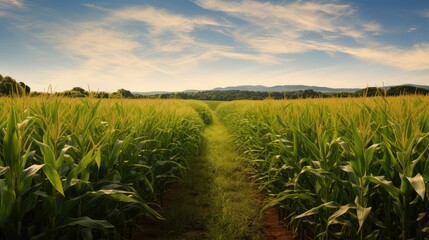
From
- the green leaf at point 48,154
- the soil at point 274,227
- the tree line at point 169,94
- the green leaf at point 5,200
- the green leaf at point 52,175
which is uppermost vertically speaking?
the tree line at point 169,94

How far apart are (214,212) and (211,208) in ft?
0.77

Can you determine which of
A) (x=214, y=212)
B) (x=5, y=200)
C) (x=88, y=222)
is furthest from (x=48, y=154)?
(x=214, y=212)

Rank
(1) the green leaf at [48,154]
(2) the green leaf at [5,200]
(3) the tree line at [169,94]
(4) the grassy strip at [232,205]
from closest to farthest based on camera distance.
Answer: (2) the green leaf at [5,200] < (1) the green leaf at [48,154] < (3) the tree line at [169,94] < (4) the grassy strip at [232,205]

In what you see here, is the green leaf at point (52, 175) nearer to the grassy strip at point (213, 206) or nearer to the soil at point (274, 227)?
the grassy strip at point (213, 206)

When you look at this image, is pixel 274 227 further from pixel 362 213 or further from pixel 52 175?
pixel 52 175

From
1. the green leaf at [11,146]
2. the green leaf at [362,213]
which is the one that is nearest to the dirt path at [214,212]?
the green leaf at [362,213]

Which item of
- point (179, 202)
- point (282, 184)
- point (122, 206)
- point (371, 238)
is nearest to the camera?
point (371, 238)

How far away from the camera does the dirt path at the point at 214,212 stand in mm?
4188

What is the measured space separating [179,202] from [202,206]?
1.55 ft

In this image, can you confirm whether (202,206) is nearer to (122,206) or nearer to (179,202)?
(179,202)

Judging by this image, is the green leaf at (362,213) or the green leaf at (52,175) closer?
the green leaf at (52,175)

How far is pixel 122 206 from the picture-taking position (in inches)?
125

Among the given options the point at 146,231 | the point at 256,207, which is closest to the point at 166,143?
the point at 146,231

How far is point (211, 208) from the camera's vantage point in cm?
512
